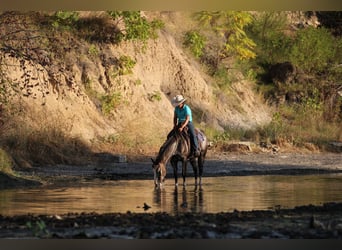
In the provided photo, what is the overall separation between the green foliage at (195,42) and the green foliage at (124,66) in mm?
6224

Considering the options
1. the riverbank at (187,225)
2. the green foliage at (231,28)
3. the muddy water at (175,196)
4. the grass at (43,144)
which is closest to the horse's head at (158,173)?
the muddy water at (175,196)

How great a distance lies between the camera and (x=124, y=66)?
36.5 metres

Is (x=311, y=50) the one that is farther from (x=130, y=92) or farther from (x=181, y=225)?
(x=181, y=225)

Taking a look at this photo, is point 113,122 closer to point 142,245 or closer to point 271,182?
point 271,182

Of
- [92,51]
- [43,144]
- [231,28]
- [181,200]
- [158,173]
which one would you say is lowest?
[181,200]

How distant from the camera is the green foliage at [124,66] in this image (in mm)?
36344

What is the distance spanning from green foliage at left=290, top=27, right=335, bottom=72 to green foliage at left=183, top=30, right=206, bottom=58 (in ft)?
24.0

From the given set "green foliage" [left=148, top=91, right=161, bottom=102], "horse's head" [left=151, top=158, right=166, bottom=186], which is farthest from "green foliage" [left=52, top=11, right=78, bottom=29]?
"horse's head" [left=151, top=158, right=166, bottom=186]

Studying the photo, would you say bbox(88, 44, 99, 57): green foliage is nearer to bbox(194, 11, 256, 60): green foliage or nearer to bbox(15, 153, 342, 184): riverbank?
bbox(15, 153, 342, 184): riverbank

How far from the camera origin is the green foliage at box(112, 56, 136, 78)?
119ft

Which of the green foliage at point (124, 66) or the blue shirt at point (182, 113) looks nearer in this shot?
the blue shirt at point (182, 113)

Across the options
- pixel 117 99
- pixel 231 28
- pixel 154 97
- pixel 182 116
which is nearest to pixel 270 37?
pixel 231 28

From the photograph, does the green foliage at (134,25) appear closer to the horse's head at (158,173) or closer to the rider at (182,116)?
the rider at (182,116)

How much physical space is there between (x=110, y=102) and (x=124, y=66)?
7.11ft
